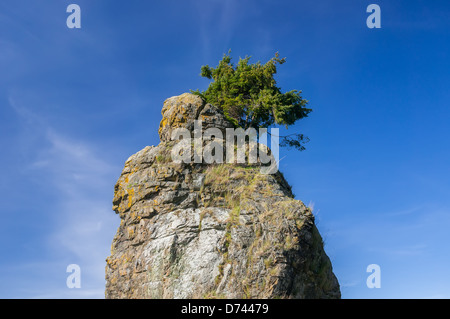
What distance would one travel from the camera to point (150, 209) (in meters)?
17.9

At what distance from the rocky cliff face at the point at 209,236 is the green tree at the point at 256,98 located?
6717mm

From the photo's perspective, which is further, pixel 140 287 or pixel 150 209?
pixel 150 209

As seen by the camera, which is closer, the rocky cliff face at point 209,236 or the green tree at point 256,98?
the rocky cliff face at point 209,236

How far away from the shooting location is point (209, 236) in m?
16.3

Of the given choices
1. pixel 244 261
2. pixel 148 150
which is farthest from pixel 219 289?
pixel 148 150

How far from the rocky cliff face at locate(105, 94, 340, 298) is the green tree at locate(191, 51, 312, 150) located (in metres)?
6.72

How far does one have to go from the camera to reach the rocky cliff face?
49.2ft

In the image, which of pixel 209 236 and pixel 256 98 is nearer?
pixel 209 236

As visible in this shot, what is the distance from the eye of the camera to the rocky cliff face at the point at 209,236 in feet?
49.2

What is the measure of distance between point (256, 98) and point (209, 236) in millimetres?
12614

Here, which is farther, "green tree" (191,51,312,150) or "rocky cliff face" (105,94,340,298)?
"green tree" (191,51,312,150)

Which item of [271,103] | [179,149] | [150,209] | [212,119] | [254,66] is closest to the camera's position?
[150,209]
